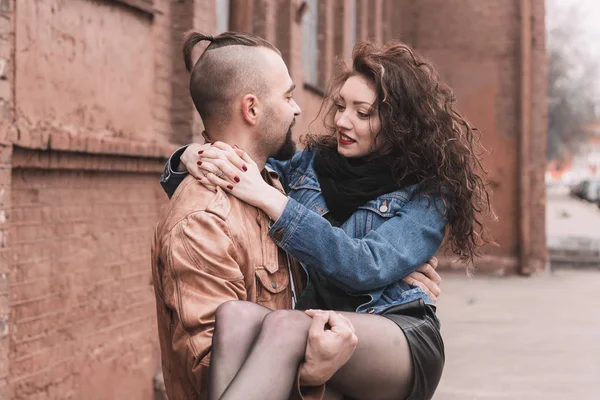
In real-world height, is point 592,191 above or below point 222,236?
below

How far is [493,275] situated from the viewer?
1448 centimetres

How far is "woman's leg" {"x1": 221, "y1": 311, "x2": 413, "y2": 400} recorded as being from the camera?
7.30 ft

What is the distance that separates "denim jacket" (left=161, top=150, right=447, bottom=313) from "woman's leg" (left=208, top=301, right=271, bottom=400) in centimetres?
39

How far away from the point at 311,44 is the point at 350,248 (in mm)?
10173

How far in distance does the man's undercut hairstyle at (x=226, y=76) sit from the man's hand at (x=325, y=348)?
82 centimetres

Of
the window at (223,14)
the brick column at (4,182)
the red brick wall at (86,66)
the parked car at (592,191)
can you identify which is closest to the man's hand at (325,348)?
the brick column at (4,182)

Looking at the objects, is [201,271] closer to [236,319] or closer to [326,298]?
[236,319]

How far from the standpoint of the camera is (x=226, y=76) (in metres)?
2.77

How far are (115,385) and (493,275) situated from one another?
9.80m

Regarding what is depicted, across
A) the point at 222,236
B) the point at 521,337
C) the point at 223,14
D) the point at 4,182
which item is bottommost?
the point at 521,337

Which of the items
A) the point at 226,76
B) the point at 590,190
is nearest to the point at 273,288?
the point at 226,76

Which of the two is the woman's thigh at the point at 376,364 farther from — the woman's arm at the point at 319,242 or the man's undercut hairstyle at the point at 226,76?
the man's undercut hairstyle at the point at 226,76

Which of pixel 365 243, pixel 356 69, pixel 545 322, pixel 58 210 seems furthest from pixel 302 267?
pixel 545 322

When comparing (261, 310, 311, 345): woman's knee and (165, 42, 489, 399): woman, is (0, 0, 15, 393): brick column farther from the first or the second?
(261, 310, 311, 345): woman's knee
